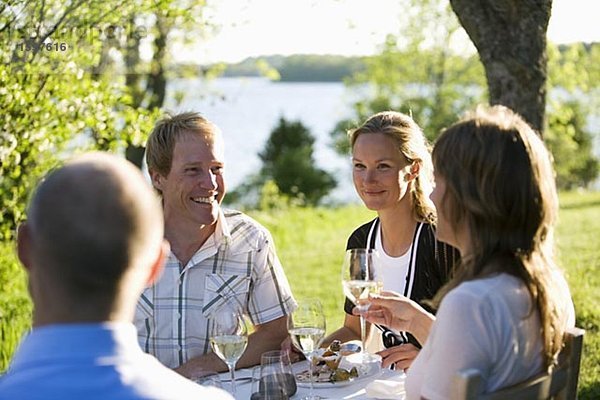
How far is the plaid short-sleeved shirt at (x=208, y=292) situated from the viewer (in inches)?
141

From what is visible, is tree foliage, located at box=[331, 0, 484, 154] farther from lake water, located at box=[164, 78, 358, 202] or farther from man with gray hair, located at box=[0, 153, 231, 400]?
man with gray hair, located at box=[0, 153, 231, 400]

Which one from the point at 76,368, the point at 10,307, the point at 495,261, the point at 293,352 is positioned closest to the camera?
the point at 76,368

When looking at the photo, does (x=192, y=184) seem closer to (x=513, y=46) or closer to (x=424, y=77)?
(x=513, y=46)

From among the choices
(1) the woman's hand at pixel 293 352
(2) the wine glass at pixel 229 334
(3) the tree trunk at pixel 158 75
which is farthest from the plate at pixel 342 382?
(3) the tree trunk at pixel 158 75

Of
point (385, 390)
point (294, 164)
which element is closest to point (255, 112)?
point (294, 164)

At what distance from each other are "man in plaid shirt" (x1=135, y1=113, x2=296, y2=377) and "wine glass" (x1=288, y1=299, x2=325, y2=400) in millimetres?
573

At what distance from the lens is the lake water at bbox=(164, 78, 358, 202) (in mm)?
16172

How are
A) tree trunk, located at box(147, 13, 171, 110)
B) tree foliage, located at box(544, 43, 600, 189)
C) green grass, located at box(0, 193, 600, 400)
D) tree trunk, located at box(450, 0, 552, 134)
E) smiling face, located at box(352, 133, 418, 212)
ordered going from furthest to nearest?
tree foliage, located at box(544, 43, 600, 189), tree trunk, located at box(147, 13, 171, 110), tree trunk, located at box(450, 0, 552, 134), green grass, located at box(0, 193, 600, 400), smiling face, located at box(352, 133, 418, 212)

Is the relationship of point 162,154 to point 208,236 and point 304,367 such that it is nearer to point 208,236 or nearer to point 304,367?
point 208,236

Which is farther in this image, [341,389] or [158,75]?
[158,75]

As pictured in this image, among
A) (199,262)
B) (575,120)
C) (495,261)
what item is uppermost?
(575,120)

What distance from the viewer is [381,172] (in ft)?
13.1

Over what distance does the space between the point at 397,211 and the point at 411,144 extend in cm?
30

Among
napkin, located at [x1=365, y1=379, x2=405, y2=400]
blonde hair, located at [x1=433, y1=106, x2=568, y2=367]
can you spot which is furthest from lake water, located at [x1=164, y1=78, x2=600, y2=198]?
blonde hair, located at [x1=433, y1=106, x2=568, y2=367]
